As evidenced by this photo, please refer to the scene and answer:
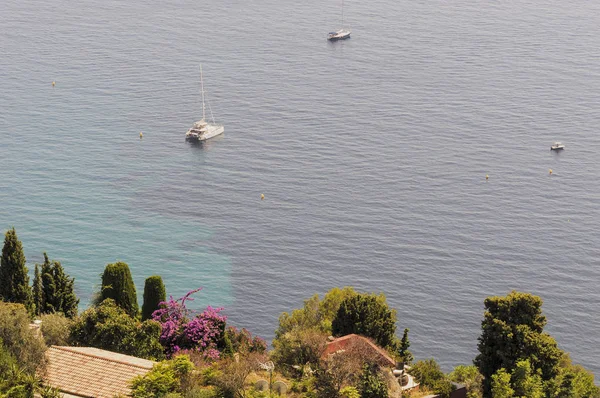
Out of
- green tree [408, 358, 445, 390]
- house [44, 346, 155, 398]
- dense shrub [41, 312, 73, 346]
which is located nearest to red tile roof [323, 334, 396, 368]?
green tree [408, 358, 445, 390]

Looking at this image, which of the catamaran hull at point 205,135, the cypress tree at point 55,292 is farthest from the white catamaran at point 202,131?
the cypress tree at point 55,292

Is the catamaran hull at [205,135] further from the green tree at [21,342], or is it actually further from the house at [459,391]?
the green tree at [21,342]

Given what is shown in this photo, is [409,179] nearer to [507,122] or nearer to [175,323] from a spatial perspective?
[507,122]

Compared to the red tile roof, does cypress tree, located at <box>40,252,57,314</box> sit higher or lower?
higher

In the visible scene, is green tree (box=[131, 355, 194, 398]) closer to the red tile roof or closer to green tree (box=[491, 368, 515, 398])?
the red tile roof

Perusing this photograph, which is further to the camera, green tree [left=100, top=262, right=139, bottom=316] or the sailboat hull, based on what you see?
the sailboat hull

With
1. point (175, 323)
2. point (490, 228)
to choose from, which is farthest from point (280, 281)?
point (175, 323)
